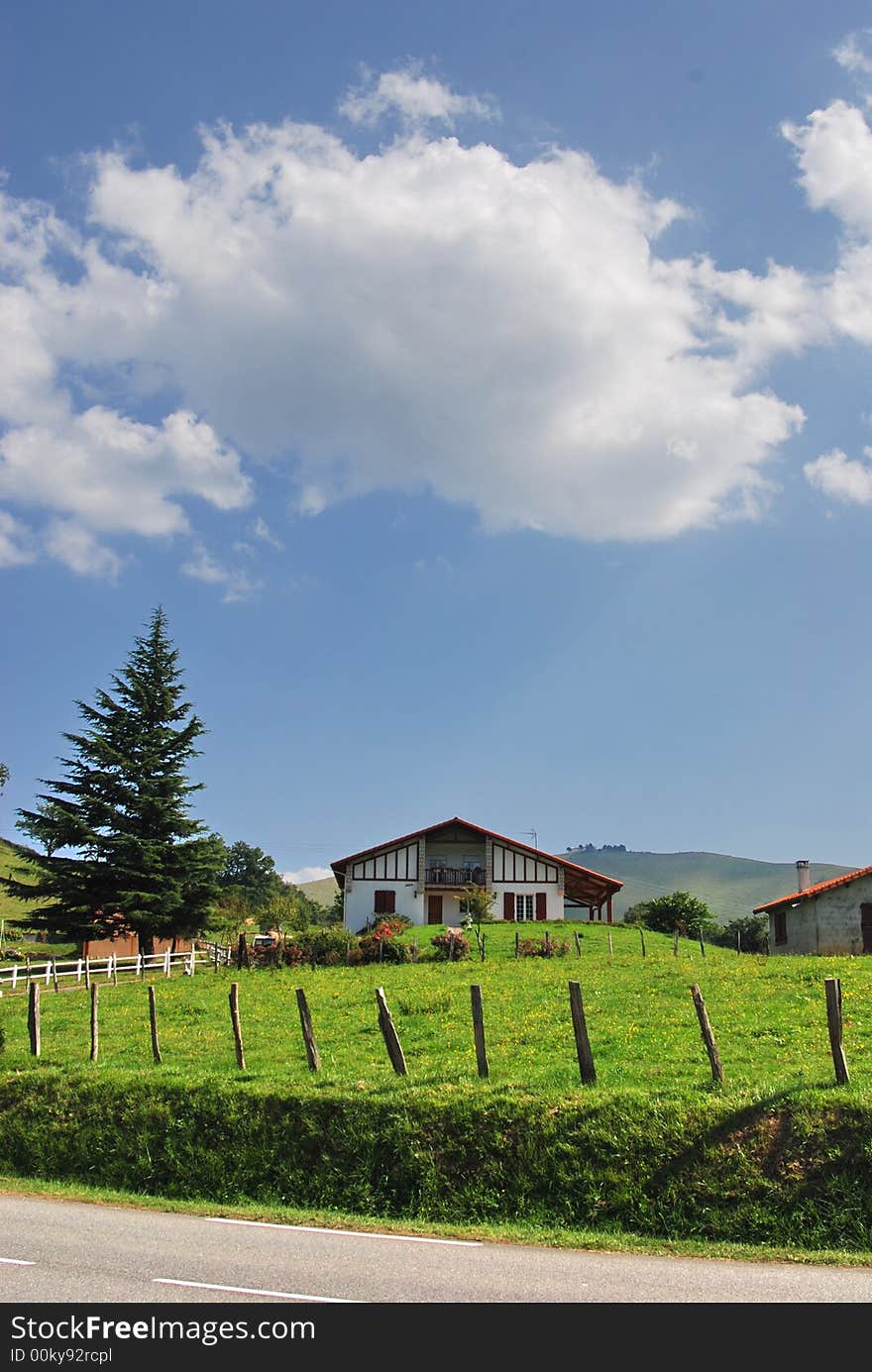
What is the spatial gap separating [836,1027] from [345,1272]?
296 inches

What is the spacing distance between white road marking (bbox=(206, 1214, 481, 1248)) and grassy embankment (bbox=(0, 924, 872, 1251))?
0.97 m

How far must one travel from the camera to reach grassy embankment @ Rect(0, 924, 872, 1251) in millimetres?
12406

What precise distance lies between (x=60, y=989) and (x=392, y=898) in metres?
27.1

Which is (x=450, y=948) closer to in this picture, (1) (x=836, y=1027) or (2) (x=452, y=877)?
(2) (x=452, y=877)

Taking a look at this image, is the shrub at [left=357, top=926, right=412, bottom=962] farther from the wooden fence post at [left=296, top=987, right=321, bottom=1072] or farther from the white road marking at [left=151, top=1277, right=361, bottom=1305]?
the white road marking at [left=151, top=1277, right=361, bottom=1305]

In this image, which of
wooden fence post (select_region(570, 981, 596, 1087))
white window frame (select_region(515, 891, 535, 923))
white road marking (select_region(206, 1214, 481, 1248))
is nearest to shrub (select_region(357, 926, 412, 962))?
white window frame (select_region(515, 891, 535, 923))

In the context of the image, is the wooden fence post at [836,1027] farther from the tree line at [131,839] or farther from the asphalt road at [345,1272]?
the tree line at [131,839]

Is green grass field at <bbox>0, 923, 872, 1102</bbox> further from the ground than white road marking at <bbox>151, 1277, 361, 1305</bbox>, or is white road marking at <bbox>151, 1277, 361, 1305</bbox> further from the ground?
white road marking at <bbox>151, 1277, 361, 1305</bbox>

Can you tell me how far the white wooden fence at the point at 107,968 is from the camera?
39.3 metres

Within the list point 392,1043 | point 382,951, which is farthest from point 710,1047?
point 382,951

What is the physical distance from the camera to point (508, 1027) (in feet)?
71.3
